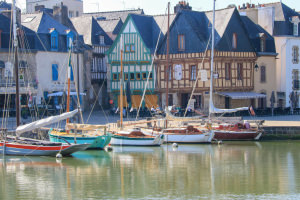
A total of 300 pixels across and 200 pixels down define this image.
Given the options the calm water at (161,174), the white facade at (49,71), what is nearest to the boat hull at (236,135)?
the calm water at (161,174)

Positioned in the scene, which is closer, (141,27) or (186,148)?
(186,148)

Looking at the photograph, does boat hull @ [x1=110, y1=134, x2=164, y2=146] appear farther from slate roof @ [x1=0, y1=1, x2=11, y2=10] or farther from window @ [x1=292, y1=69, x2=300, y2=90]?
slate roof @ [x1=0, y1=1, x2=11, y2=10]

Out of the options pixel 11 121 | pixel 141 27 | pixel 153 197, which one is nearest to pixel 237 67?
pixel 141 27

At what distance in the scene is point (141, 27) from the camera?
4619 centimetres

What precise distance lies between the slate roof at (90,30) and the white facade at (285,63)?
12844 millimetres

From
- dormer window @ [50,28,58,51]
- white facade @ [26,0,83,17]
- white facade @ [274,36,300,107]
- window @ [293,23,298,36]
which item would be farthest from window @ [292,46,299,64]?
white facade @ [26,0,83,17]

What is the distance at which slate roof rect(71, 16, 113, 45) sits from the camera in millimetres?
48944

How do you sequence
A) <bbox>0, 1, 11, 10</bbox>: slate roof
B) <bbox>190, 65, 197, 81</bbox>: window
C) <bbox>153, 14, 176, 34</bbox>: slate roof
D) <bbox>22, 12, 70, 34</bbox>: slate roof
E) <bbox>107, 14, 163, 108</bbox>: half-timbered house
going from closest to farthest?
<bbox>190, 65, 197, 81</bbox>: window < <bbox>22, 12, 70, 34</bbox>: slate roof < <bbox>153, 14, 176, 34</bbox>: slate roof < <bbox>107, 14, 163, 108</bbox>: half-timbered house < <bbox>0, 1, 11, 10</bbox>: slate roof

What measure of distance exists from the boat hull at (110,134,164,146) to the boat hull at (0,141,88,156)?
417 cm

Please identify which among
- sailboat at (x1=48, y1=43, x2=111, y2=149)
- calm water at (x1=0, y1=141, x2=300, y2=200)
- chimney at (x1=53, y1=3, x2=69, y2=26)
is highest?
chimney at (x1=53, y1=3, x2=69, y2=26)

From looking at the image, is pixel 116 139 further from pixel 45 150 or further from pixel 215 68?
pixel 215 68

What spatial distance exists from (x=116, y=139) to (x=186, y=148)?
11.5 feet

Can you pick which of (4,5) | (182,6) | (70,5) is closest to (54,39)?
(182,6)

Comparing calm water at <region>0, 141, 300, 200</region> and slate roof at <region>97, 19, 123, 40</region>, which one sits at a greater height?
slate roof at <region>97, 19, 123, 40</region>
